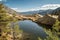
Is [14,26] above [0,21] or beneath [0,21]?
beneath

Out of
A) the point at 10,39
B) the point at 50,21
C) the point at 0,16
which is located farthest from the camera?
the point at 50,21

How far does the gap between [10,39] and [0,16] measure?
42.4ft

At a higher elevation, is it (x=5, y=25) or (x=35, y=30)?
(x=5, y=25)

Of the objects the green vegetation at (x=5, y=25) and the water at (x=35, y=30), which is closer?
the green vegetation at (x=5, y=25)

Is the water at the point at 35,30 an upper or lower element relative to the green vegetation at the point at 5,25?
lower

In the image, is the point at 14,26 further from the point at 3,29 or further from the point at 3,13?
the point at 3,13

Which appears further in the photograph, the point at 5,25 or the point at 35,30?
the point at 35,30

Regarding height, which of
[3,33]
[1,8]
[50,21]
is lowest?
[50,21]

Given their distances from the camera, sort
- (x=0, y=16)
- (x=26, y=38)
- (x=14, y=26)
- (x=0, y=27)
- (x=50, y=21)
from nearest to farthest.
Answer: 1. (x=0, y=16)
2. (x=0, y=27)
3. (x=14, y=26)
4. (x=26, y=38)
5. (x=50, y=21)

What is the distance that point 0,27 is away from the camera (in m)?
47.5

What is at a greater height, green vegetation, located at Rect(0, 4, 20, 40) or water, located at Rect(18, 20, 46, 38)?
green vegetation, located at Rect(0, 4, 20, 40)

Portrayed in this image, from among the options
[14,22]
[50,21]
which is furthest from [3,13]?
[50,21]

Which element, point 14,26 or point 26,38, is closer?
point 14,26

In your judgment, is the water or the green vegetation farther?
the water
